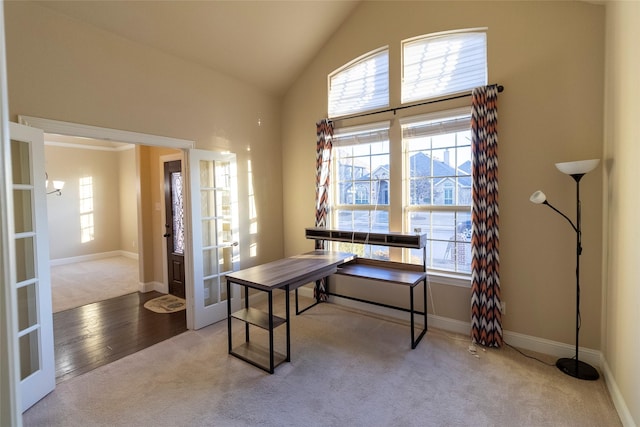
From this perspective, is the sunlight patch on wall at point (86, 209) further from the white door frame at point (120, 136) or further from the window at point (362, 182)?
the window at point (362, 182)

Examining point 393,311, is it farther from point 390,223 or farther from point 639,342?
point 639,342

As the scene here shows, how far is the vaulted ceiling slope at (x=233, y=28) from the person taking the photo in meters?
2.76

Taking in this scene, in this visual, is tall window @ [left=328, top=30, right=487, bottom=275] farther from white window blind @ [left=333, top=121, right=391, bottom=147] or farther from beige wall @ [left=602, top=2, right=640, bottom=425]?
beige wall @ [left=602, top=2, right=640, bottom=425]

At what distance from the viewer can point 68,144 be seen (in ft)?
22.6

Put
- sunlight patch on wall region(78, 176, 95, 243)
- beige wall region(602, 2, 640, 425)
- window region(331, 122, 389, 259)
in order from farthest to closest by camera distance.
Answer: sunlight patch on wall region(78, 176, 95, 243)
window region(331, 122, 389, 259)
beige wall region(602, 2, 640, 425)

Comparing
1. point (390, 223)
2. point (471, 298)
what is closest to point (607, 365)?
point (471, 298)

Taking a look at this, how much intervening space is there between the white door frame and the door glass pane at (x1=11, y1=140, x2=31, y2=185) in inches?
9.4

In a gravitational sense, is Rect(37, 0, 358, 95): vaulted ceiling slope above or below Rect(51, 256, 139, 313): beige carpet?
above

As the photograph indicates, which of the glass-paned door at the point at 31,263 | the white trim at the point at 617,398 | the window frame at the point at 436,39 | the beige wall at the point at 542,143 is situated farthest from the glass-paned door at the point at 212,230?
A: the white trim at the point at 617,398

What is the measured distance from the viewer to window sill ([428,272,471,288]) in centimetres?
326

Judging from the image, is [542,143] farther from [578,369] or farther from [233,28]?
[233,28]

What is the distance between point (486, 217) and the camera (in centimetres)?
296

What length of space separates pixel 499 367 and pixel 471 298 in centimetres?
66

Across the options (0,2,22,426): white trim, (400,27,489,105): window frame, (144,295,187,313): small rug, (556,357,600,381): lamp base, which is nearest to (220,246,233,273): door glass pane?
(144,295,187,313): small rug
